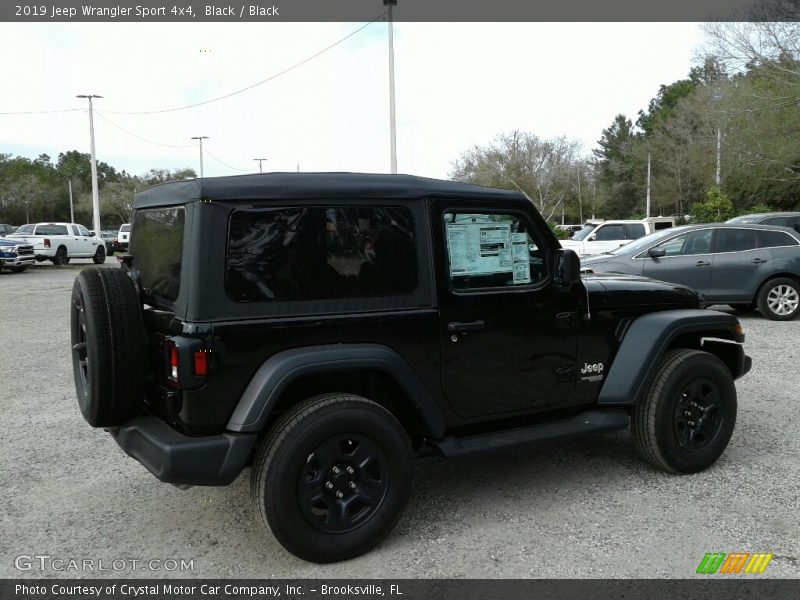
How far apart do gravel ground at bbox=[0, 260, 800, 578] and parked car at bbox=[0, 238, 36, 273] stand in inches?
822

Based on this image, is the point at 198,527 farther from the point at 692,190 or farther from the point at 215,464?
the point at 692,190

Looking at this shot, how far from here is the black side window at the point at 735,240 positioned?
36.2ft

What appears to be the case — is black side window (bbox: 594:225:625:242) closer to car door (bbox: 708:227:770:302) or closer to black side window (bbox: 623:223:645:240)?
black side window (bbox: 623:223:645:240)

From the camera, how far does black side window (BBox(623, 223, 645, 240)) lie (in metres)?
18.6

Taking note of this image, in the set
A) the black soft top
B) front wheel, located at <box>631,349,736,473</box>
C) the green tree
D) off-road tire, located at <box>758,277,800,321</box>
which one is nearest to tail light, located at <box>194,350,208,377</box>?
the black soft top

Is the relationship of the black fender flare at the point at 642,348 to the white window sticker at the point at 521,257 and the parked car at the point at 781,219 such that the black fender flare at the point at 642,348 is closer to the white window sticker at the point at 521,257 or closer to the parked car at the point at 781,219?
the white window sticker at the point at 521,257

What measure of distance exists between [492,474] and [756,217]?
16.5 m

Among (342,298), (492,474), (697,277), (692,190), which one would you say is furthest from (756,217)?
(692,190)

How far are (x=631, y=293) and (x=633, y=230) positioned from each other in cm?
1527

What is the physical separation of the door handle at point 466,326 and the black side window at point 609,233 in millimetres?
15993

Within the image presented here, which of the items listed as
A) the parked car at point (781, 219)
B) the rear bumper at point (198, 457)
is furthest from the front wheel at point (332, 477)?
the parked car at point (781, 219)

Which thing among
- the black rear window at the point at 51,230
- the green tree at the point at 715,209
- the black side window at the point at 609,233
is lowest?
the black side window at the point at 609,233

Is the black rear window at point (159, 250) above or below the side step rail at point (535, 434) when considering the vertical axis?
above

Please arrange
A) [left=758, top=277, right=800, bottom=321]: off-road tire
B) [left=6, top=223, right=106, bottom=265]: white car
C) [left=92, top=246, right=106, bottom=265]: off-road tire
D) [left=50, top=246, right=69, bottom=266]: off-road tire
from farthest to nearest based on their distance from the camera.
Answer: [left=92, top=246, right=106, bottom=265]: off-road tire < [left=50, top=246, right=69, bottom=266]: off-road tire < [left=6, top=223, right=106, bottom=265]: white car < [left=758, top=277, right=800, bottom=321]: off-road tire
